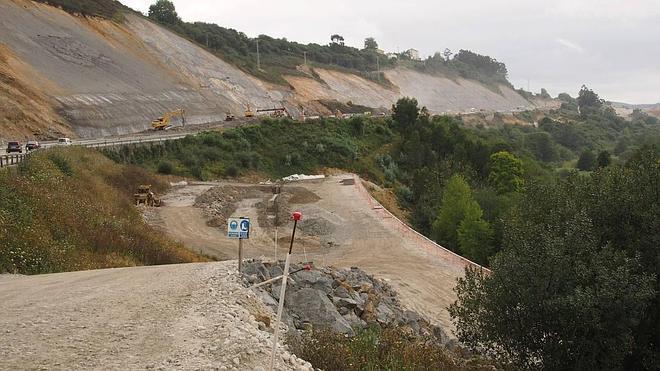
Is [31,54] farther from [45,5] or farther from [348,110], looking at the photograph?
[348,110]

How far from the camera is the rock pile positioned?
40.9 feet

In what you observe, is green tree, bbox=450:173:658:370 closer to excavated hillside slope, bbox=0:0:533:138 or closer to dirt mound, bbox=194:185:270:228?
dirt mound, bbox=194:185:270:228

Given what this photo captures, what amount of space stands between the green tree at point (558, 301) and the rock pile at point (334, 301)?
6.23 feet

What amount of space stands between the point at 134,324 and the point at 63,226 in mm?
9567

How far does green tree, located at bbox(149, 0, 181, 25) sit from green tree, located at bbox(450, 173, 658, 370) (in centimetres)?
9569

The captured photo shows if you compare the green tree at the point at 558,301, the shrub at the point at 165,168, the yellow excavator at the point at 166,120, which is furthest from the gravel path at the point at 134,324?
the yellow excavator at the point at 166,120

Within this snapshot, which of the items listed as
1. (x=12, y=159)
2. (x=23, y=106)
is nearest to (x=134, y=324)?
(x=12, y=159)

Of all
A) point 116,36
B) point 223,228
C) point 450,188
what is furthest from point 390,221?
point 116,36

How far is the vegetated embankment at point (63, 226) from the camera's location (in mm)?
15758

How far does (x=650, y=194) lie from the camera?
15766 millimetres

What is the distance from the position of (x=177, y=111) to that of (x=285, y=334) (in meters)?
56.2

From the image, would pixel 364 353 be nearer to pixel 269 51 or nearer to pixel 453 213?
pixel 453 213

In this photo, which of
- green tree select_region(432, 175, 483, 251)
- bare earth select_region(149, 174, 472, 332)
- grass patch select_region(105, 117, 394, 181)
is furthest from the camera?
grass patch select_region(105, 117, 394, 181)

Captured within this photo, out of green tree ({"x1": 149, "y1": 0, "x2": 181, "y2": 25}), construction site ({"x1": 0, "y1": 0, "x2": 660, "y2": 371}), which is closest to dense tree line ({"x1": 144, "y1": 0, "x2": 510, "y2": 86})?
green tree ({"x1": 149, "y1": 0, "x2": 181, "y2": 25})
